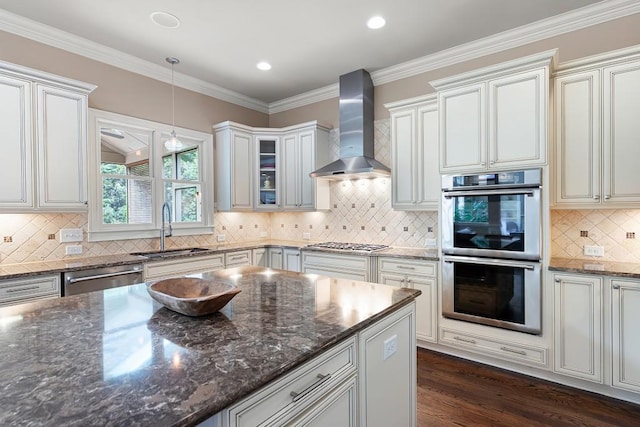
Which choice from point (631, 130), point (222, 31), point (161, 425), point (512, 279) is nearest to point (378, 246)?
point (512, 279)

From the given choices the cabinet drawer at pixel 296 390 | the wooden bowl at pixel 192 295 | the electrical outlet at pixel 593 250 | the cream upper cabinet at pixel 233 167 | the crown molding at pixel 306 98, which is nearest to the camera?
the cabinet drawer at pixel 296 390

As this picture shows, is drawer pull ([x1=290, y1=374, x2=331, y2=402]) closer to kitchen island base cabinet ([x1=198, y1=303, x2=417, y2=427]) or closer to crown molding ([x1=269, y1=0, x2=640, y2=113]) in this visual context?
kitchen island base cabinet ([x1=198, y1=303, x2=417, y2=427])

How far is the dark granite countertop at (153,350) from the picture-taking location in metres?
0.77

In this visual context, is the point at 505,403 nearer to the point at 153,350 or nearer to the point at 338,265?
the point at 338,265

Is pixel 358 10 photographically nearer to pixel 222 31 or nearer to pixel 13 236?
pixel 222 31

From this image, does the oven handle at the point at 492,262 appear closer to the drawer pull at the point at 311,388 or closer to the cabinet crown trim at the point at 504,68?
the cabinet crown trim at the point at 504,68

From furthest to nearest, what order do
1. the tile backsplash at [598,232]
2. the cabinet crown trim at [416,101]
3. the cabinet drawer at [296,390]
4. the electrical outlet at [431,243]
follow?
the electrical outlet at [431,243]
the cabinet crown trim at [416,101]
the tile backsplash at [598,232]
the cabinet drawer at [296,390]

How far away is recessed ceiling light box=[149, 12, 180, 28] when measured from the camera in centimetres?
281

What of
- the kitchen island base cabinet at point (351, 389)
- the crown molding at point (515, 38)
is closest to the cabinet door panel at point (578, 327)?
the kitchen island base cabinet at point (351, 389)

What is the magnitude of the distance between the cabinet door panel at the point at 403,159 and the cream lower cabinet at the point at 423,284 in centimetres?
67

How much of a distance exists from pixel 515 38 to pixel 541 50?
27 cm

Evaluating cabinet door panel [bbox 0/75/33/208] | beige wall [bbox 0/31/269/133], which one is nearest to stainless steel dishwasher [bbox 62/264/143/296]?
cabinet door panel [bbox 0/75/33/208]

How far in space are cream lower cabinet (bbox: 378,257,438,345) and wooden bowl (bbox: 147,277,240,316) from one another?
214cm

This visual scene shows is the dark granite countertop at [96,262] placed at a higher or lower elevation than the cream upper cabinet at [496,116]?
lower
